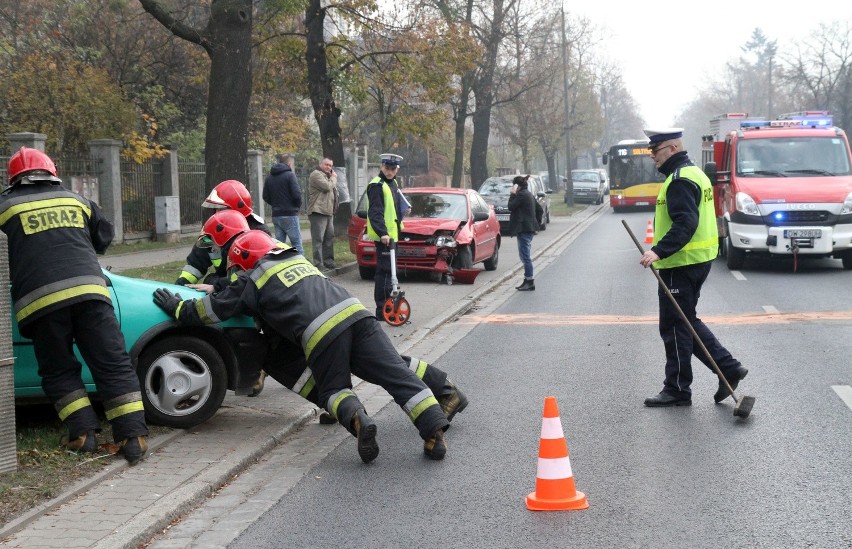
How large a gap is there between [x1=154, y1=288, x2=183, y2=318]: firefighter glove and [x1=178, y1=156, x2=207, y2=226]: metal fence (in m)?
20.9

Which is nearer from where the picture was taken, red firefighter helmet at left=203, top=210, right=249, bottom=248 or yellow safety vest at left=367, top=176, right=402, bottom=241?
red firefighter helmet at left=203, top=210, right=249, bottom=248

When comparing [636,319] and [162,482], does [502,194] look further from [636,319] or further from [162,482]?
[162,482]

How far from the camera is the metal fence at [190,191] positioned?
2791 centimetres

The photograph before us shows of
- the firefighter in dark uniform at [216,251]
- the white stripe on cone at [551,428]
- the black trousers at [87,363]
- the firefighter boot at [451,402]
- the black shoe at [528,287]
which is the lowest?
the black shoe at [528,287]

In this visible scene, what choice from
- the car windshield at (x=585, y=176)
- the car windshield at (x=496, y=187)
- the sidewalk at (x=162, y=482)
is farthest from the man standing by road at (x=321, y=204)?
the car windshield at (x=585, y=176)

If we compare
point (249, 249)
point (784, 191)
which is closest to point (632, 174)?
point (784, 191)

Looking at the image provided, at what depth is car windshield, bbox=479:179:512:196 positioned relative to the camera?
34.1 metres

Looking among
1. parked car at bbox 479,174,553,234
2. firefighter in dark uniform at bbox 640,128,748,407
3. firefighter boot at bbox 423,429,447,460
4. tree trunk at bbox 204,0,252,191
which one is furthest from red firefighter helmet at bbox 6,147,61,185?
parked car at bbox 479,174,553,234

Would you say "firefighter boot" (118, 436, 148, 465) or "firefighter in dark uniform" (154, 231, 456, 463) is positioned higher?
"firefighter in dark uniform" (154, 231, 456, 463)

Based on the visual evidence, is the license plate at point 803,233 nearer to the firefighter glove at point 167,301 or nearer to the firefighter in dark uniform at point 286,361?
the firefighter in dark uniform at point 286,361

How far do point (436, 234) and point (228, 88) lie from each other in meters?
4.02

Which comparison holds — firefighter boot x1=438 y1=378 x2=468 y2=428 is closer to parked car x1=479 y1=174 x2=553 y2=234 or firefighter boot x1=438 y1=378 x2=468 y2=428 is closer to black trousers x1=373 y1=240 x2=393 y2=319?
black trousers x1=373 y1=240 x2=393 y2=319

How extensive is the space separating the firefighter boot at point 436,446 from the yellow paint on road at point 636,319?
21.4ft

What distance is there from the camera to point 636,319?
1330cm
